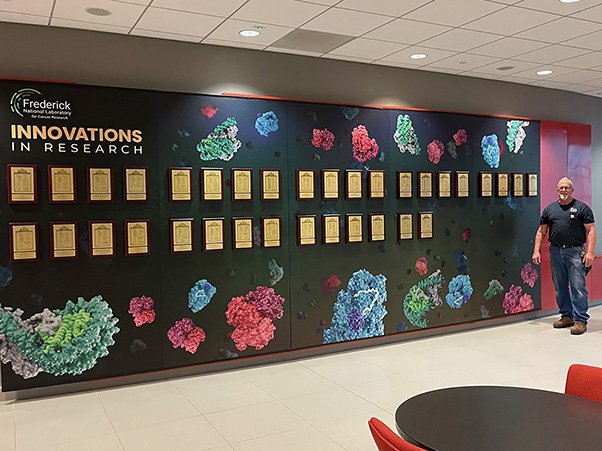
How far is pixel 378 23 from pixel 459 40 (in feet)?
3.46

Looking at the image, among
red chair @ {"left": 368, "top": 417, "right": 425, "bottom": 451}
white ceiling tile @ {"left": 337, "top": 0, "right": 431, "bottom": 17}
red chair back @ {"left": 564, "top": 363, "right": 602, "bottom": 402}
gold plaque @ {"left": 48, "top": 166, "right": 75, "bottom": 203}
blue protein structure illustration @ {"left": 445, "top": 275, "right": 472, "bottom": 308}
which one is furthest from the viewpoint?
blue protein structure illustration @ {"left": 445, "top": 275, "right": 472, "bottom": 308}

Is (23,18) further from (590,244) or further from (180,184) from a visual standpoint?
(590,244)

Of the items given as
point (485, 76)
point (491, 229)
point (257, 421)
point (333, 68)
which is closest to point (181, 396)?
point (257, 421)

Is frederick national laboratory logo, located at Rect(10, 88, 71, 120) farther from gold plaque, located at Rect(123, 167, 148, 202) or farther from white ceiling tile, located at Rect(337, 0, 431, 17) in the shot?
white ceiling tile, located at Rect(337, 0, 431, 17)

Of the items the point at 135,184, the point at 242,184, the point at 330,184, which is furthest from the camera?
the point at 330,184

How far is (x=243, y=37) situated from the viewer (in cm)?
533

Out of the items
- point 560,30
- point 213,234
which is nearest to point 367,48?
point 560,30

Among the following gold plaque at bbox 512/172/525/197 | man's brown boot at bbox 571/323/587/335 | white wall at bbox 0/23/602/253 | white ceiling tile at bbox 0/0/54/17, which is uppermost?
white ceiling tile at bbox 0/0/54/17

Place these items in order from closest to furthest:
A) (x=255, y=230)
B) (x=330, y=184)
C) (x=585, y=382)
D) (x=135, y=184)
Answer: (x=585, y=382), (x=135, y=184), (x=255, y=230), (x=330, y=184)

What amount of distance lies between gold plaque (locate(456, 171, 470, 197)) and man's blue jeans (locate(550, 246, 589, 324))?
1415mm

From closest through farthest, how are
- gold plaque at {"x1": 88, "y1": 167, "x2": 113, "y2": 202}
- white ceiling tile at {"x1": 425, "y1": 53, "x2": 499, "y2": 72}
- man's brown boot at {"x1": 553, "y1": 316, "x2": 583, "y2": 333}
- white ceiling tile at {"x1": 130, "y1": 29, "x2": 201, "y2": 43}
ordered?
gold plaque at {"x1": 88, "y1": 167, "x2": 113, "y2": 202} → white ceiling tile at {"x1": 130, "y1": 29, "x2": 201, "y2": 43} → white ceiling tile at {"x1": 425, "y1": 53, "x2": 499, "y2": 72} → man's brown boot at {"x1": 553, "y1": 316, "x2": 583, "y2": 333}

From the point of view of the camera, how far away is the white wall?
16.0ft

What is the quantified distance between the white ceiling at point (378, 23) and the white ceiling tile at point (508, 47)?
0.03 ft

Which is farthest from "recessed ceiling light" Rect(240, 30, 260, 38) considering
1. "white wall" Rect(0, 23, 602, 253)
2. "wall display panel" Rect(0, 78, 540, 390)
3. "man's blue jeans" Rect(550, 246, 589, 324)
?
"man's blue jeans" Rect(550, 246, 589, 324)
